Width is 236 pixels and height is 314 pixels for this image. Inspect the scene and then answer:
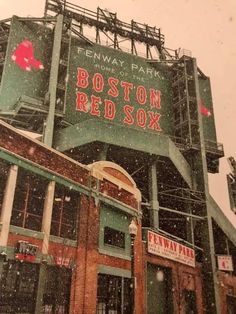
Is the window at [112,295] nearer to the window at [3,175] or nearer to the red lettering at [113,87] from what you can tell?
the window at [3,175]

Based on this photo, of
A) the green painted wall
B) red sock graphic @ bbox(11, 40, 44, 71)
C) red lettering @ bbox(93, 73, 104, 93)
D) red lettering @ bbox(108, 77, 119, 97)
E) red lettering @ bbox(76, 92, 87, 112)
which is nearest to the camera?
the green painted wall

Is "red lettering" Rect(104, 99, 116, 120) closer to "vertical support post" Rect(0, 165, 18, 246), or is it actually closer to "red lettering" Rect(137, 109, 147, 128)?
"red lettering" Rect(137, 109, 147, 128)

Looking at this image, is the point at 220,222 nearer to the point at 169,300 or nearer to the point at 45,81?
the point at 169,300

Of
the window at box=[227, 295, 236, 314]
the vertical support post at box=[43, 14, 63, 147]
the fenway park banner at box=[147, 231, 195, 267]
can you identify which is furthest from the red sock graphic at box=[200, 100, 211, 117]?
the window at box=[227, 295, 236, 314]

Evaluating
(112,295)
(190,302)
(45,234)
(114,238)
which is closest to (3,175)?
(45,234)

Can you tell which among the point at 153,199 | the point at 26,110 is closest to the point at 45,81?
the point at 26,110

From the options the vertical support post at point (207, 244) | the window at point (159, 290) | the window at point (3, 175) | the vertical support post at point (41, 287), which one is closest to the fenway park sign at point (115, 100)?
the vertical support post at point (207, 244)
